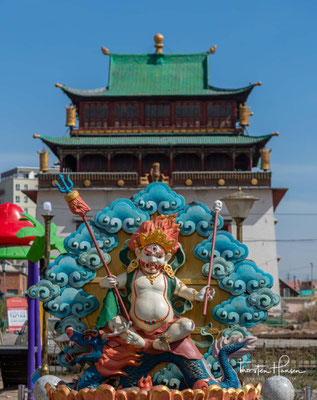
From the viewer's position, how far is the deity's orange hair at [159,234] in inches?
375

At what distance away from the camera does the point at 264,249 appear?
142 ft

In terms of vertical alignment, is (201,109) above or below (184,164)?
above

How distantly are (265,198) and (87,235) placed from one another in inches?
1330

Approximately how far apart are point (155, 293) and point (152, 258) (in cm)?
44

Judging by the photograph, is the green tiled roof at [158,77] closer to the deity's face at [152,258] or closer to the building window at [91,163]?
the building window at [91,163]

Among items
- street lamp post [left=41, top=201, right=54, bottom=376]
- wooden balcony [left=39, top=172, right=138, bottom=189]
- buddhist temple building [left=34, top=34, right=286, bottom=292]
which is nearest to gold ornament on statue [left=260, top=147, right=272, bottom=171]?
buddhist temple building [left=34, top=34, right=286, bottom=292]

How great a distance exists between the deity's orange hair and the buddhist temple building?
31740 mm

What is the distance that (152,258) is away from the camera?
9.40 meters

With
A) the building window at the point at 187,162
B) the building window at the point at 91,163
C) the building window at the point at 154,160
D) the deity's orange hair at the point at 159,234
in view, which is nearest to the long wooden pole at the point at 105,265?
the deity's orange hair at the point at 159,234

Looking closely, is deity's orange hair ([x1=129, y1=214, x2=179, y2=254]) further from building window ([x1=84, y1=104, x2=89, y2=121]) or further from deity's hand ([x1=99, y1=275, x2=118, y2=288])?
building window ([x1=84, y1=104, x2=89, y2=121])

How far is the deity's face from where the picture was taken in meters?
9.41

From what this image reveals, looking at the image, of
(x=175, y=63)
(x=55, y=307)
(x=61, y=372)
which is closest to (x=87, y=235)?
Result: (x=55, y=307)

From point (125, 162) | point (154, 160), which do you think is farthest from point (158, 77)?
point (125, 162)

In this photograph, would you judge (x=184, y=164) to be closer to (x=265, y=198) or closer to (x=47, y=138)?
(x=265, y=198)
